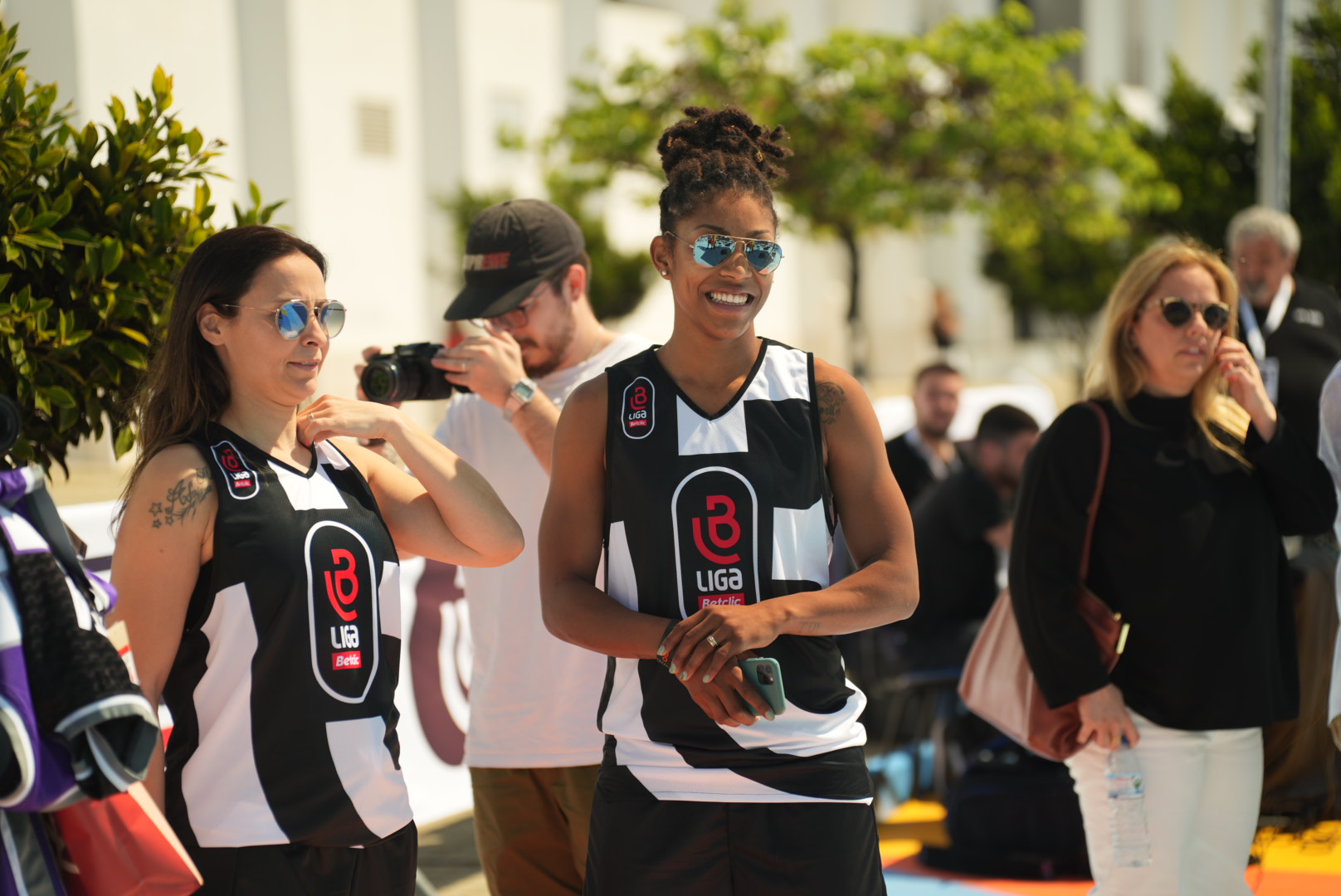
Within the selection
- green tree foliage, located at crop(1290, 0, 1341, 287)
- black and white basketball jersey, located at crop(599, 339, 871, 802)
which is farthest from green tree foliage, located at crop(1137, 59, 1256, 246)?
black and white basketball jersey, located at crop(599, 339, 871, 802)

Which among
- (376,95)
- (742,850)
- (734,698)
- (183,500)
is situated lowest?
(742,850)

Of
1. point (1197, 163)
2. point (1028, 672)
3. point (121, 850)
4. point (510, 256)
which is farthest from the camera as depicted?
point (1197, 163)

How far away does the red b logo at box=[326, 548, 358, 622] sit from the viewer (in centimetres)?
240

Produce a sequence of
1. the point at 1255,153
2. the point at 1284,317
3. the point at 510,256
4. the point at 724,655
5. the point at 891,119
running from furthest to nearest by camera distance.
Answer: the point at 891,119 < the point at 1255,153 < the point at 1284,317 < the point at 510,256 < the point at 724,655

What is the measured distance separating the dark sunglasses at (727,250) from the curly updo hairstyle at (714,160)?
74mm

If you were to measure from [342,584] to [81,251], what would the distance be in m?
1.24

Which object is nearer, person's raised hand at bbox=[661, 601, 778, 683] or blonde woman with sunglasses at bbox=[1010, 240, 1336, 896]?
person's raised hand at bbox=[661, 601, 778, 683]

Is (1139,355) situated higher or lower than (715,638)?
higher

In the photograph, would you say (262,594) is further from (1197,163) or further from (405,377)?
(1197,163)

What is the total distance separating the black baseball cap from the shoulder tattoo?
1192 mm

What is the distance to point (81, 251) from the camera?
3.12m

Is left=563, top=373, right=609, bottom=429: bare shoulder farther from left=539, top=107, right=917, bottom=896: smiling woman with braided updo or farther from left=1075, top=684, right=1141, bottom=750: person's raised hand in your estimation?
left=1075, top=684, right=1141, bottom=750: person's raised hand

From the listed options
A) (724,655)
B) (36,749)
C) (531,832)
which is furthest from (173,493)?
(531,832)

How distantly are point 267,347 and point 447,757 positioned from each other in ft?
9.91
